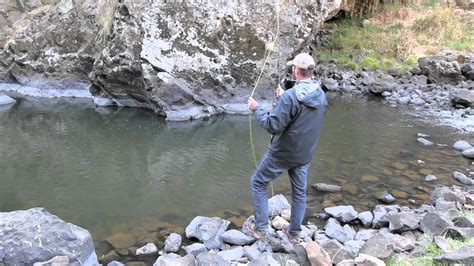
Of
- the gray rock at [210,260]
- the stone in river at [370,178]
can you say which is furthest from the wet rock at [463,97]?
the gray rock at [210,260]

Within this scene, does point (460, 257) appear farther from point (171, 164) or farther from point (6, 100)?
point (6, 100)

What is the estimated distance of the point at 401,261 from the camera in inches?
181

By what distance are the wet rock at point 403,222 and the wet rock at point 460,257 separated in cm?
209

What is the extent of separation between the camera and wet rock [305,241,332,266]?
4566 millimetres

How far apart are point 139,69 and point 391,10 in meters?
18.3

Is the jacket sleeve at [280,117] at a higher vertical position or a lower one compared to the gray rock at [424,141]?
higher

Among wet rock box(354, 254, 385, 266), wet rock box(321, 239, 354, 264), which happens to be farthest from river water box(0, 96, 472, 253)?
wet rock box(354, 254, 385, 266)

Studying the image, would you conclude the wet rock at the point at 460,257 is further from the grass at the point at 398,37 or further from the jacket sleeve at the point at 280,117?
the grass at the point at 398,37

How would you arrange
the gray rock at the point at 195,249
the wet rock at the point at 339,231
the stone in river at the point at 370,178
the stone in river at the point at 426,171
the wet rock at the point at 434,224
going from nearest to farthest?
1. the wet rock at the point at 434,224
2. the gray rock at the point at 195,249
3. the wet rock at the point at 339,231
4. the stone in river at the point at 370,178
5. the stone in river at the point at 426,171

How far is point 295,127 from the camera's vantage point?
5.03m

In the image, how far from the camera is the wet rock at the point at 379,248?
470 cm

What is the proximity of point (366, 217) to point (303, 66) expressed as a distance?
9.90ft

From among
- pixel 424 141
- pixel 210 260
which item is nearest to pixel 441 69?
pixel 424 141

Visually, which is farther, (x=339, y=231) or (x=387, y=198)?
(x=387, y=198)
